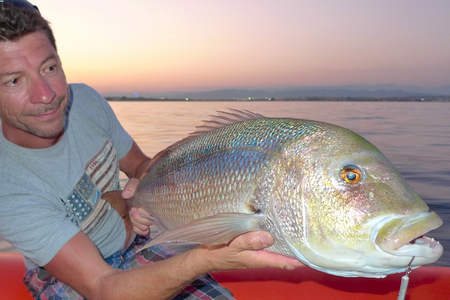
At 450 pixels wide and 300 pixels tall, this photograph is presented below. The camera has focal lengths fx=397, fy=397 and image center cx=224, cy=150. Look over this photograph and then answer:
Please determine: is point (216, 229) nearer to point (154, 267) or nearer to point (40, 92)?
point (154, 267)

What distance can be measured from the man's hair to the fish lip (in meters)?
2.14

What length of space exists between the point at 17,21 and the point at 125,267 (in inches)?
73.6

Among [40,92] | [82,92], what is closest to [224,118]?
[40,92]

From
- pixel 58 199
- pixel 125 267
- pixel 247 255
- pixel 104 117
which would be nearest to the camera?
pixel 247 255

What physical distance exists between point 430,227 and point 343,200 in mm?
323

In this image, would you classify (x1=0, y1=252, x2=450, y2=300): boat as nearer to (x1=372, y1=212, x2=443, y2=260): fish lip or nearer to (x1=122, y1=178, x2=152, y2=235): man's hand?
(x1=122, y1=178, x2=152, y2=235): man's hand

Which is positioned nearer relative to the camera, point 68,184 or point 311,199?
point 311,199

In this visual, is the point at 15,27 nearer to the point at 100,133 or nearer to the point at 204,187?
the point at 100,133

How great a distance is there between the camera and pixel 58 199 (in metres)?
2.56

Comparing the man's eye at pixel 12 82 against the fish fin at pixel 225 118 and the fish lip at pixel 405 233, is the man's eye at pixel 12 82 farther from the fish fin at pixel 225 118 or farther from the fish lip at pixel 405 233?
the fish lip at pixel 405 233

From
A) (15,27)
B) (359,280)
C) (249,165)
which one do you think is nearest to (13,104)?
(15,27)

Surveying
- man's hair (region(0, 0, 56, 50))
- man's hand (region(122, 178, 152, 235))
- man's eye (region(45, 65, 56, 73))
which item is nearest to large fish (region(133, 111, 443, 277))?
man's hand (region(122, 178, 152, 235))

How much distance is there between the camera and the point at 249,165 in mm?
1866

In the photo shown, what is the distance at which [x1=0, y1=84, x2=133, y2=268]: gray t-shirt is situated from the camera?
231 cm
